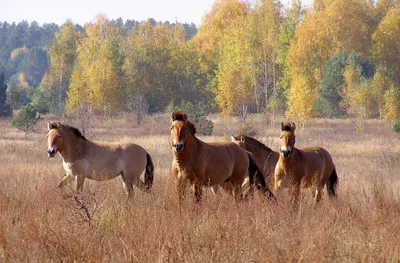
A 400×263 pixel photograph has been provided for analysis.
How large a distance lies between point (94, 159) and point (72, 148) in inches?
17.9

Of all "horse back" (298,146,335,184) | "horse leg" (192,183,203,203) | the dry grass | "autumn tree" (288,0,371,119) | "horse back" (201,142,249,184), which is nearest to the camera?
the dry grass

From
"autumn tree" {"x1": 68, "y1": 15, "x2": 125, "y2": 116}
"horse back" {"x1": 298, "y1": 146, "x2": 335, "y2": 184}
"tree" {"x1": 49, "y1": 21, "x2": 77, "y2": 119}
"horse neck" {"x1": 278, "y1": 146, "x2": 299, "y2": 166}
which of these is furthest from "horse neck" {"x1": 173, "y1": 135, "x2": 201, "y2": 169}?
"tree" {"x1": 49, "y1": 21, "x2": 77, "y2": 119}

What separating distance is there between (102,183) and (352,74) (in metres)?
33.1

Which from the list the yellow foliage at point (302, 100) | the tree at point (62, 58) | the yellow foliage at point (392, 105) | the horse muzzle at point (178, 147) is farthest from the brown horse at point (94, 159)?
the tree at point (62, 58)

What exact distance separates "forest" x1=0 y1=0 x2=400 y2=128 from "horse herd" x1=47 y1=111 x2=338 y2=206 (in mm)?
28308

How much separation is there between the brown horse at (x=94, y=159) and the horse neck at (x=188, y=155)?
6.80ft

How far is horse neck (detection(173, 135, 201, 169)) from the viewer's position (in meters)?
9.21

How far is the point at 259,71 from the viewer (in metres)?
53.2

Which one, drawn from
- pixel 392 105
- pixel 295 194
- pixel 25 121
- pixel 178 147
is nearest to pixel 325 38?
pixel 392 105

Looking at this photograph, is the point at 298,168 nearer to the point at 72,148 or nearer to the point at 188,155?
the point at 188,155

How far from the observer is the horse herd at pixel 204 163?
30.4 feet

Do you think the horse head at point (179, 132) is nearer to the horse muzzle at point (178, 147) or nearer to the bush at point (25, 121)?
the horse muzzle at point (178, 147)

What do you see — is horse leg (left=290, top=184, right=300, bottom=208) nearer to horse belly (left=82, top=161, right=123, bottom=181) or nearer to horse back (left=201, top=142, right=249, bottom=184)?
horse back (left=201, top=142, right=249, bottom=184)

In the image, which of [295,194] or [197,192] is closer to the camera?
[197,192]
